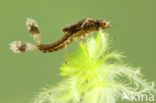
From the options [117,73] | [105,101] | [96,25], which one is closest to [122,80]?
[117,73]

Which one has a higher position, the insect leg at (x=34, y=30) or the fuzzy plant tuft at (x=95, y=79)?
the insect leg at (x=34, y=30)

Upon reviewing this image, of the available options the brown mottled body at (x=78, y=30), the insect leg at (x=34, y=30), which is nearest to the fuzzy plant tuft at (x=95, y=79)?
the brown mottled body at (x=78, y=30)

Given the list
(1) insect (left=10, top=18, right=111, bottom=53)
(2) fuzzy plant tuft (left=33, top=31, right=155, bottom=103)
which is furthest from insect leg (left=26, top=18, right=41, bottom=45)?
(2) fuzzy plant tuft (left=33, top=31, right=155, bottom=103)

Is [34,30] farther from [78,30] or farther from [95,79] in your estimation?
[95,79]

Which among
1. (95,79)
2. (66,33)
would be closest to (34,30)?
(66,33)

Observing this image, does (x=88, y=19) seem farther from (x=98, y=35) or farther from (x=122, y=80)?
(x=122, y=80)

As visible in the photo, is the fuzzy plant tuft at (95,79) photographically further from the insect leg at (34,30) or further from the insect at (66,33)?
the insect leg at (34,30)
